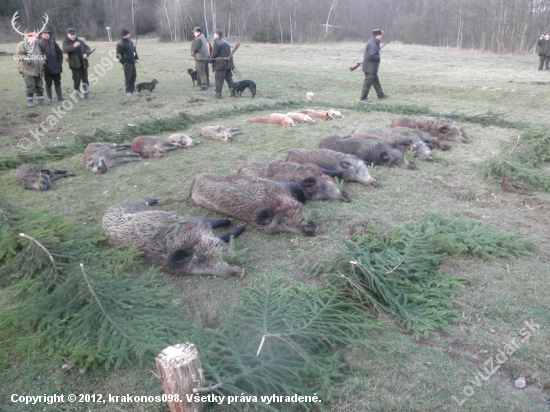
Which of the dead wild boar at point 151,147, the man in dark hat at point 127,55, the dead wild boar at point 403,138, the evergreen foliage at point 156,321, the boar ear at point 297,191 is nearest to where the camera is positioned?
the evergreen foliage at point 156,321

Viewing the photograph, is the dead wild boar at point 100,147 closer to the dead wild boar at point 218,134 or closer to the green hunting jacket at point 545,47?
the dead wild boar at point 218,134

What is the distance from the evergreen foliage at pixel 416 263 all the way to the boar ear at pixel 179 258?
1.46 metres

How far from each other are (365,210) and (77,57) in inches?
463

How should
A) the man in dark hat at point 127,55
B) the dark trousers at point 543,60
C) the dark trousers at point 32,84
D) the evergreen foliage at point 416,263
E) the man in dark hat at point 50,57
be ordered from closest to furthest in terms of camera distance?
the evergreen foliage at point 416,263 → the dark trousers at point 32,84 → the man in dark hat at point 50,57 → the man in dark hat at point 127,55 → the dark trousers at point 543,60

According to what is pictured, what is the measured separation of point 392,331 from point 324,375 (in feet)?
2.84

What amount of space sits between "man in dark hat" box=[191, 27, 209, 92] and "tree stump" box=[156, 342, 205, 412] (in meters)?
14.1

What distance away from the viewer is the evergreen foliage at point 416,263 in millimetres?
3752

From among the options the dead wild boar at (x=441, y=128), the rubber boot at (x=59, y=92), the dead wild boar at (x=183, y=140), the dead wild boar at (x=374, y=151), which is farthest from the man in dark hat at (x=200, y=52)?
the dead wild boar at (x=374, y=151)

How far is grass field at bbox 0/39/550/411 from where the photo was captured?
3.07 meters

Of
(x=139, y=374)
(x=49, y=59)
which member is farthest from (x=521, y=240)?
(x=49, y=59)

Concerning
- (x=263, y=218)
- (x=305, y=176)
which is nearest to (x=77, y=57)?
(x=305, y=176)

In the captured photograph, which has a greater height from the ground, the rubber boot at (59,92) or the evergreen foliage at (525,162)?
the rubber boot at (59,92)

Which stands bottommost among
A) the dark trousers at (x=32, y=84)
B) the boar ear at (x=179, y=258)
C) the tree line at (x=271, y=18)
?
the boar ear at (x=179, y=258)

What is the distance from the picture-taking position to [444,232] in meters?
4.79
